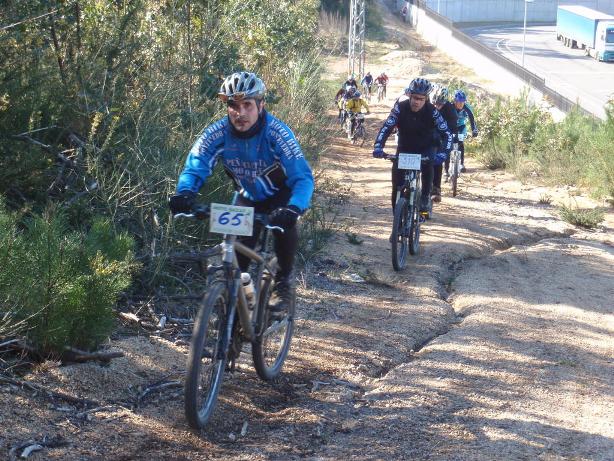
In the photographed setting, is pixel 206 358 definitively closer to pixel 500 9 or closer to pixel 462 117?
pixel 462 117

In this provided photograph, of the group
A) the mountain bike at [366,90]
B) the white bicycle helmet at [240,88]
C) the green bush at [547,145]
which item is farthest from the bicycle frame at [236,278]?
the mountain bike at [366,90]

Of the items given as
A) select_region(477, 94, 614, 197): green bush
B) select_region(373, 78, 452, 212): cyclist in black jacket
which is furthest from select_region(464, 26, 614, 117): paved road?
select_region(373, 78, 452, 212): cyclist in black jacket

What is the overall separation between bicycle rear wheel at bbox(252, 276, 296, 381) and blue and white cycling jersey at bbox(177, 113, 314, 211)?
2.13ft

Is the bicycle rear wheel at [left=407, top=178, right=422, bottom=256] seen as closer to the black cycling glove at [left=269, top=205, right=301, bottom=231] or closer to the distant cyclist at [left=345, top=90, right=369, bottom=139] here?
the black cycling glove at [left=269, top=205, right=301, bottom=231]

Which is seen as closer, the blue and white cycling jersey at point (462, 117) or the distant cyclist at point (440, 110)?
the distant cyclist at point (440, 110)

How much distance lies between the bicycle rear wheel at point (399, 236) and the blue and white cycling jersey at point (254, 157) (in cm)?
402

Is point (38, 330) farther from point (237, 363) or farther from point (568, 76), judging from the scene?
point (568, 76)

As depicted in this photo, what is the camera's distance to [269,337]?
5988 mm

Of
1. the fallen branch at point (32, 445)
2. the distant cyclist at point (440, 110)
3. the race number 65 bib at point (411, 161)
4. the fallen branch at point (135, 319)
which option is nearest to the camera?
the fallen branch at point (32, 445)

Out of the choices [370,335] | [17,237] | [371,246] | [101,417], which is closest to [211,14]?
[371,246]

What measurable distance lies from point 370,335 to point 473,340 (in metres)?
0.83

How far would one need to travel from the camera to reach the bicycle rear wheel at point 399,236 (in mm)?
9617

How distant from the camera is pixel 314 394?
5.86 m

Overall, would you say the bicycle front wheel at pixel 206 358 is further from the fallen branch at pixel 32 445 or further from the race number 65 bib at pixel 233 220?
the fallen branch at pixel 32 445
